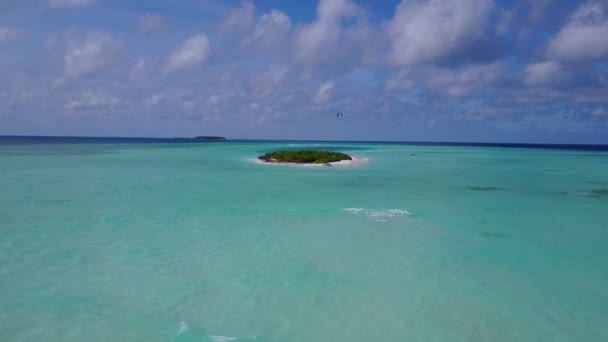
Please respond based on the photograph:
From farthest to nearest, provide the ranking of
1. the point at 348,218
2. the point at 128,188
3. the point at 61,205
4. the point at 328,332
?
the point at 128,188, the point at 61,205, the point at 348,218, the point at 328,332

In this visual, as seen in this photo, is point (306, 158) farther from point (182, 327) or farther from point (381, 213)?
point (182, 327)

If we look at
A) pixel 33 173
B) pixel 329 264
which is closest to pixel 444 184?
pixel 329 264

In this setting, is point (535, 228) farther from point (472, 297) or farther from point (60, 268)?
point (60, 268)

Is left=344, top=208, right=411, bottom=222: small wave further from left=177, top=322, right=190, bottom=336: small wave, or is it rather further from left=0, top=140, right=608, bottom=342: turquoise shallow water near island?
left=177, top=322, right=190, bottom=336: small wave

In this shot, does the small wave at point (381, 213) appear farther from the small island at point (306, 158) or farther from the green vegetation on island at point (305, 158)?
the green vegetation on island at point (305, 158)

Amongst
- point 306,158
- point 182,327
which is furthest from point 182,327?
point 306,158
